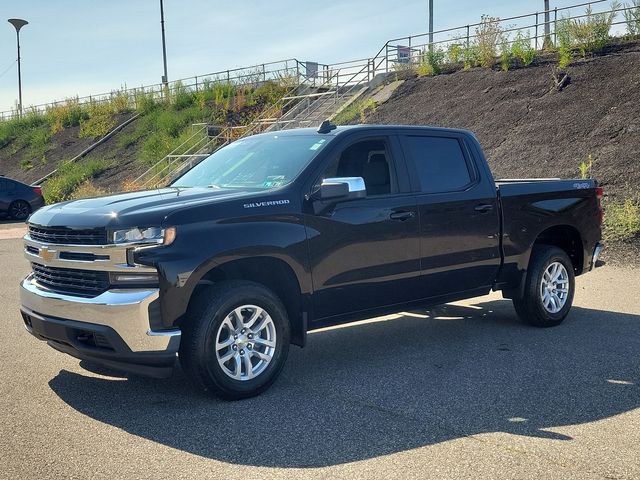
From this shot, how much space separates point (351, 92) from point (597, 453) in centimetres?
2359

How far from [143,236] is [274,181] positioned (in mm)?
1346

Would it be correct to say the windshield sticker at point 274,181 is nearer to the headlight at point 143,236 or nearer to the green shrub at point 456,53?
the headlight at point 143,236

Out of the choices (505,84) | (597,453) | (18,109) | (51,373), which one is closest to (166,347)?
(51,373)

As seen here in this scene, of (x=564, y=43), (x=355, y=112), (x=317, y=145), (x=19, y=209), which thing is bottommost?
(x=19, y=209)

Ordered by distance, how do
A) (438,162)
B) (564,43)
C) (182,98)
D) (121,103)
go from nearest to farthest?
1. (438,162)
2. (564,43)
3. (182,98)
4. (121,103)

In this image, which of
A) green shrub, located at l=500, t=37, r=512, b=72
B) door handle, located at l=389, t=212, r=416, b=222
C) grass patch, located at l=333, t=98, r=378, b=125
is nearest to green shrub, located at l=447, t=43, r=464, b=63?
green shrub, located at l=500, t=37, r=512, b=72

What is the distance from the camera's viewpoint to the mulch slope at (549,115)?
14.9 m

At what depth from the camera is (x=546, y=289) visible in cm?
759

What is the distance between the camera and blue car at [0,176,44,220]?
22.4 metres

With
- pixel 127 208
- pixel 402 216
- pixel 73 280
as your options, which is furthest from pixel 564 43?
pixel 73 280

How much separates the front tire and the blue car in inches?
757

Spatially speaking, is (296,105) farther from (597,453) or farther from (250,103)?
(597,453)

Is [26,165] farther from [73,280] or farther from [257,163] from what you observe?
[73,280]

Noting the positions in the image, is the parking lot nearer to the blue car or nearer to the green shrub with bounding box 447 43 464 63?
the blue car
